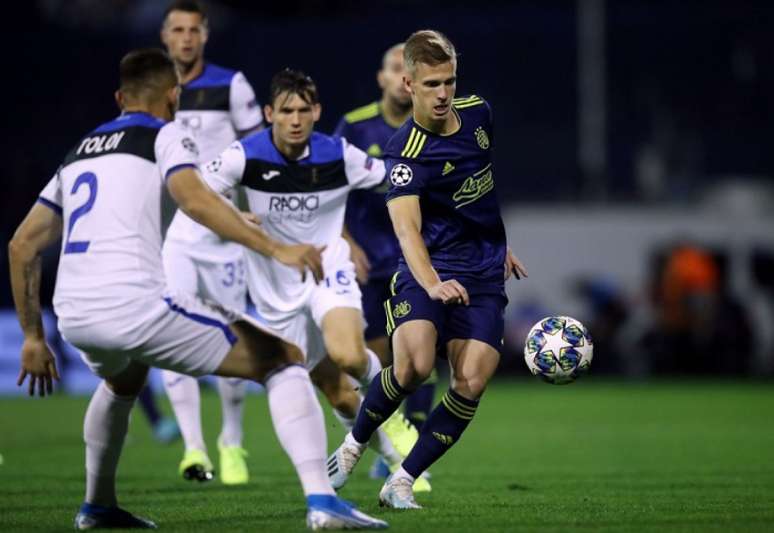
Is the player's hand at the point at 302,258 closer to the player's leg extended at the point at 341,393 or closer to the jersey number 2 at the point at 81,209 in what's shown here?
the jersey number 2 at the point at 81,209

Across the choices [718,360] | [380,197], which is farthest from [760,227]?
[380,197]

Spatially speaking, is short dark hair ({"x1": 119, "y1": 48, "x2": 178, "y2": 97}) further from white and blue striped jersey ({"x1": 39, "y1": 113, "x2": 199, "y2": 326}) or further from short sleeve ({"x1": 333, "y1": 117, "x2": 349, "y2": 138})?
short sleeve ({"x1": 333, "y1": 117, "x2": 349, "y2": 138})

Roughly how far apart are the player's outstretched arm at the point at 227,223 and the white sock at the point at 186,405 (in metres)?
3.29

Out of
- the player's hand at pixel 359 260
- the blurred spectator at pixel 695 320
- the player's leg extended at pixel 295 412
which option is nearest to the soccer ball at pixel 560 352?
the player's hand at pixel 359 260

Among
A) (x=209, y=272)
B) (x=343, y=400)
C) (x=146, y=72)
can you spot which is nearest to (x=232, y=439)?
(x=209, y=272)

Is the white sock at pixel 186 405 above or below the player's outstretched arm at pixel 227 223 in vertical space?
below

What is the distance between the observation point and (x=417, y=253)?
6828 millimetres

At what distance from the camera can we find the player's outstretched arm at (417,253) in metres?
6.62

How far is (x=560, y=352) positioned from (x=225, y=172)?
6.96 ft

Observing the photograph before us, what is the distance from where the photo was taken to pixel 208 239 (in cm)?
900

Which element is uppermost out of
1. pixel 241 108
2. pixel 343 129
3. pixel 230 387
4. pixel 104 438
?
pixel 241 108

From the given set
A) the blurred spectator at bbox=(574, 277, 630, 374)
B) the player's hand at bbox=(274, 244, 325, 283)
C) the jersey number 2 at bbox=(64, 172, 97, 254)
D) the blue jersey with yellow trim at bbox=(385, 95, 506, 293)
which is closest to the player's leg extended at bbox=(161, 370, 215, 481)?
the blue jersey with yellow trim at bbox=(385, 95, 506, 293)

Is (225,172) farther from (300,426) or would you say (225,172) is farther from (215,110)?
(300,426)

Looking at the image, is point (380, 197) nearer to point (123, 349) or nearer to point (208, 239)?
point (208, 239)
